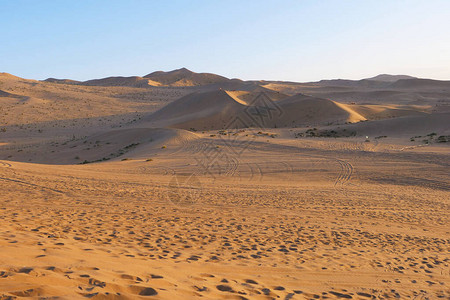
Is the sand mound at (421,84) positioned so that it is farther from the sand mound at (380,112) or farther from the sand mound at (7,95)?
the sand mound at (7,95)

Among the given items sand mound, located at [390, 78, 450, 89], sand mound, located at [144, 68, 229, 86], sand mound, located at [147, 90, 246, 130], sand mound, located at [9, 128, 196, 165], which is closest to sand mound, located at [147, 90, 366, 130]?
sand mound, located at [147, 90, 246, 130]

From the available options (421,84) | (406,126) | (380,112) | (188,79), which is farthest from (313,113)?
(188,79)

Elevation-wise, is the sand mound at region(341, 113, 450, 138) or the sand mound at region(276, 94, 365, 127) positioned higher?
the sand mound at region(276, 94, 365, 127)

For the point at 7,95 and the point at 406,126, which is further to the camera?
the point at 7,95

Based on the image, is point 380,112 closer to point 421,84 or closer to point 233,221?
point 233,221

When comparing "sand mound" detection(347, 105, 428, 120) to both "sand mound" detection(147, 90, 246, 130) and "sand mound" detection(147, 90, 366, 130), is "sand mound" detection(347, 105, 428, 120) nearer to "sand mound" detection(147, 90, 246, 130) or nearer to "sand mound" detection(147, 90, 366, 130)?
"sand mound" detection(147, 90, 366, 130)

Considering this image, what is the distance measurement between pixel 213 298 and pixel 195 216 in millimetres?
5384

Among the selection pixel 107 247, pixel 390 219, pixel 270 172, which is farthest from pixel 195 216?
pixel 270 172

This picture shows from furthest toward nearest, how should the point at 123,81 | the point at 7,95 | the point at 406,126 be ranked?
1. the point at 123,81
2. the point at 7,95
3. the point at 406,126

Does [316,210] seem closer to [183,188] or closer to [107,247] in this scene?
[183,188]

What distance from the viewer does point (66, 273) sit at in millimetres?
4289

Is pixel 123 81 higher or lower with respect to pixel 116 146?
higher

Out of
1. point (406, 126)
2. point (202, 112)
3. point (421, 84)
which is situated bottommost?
point (406, 126)

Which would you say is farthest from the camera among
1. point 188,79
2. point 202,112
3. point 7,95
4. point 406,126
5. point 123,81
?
point 188,79
